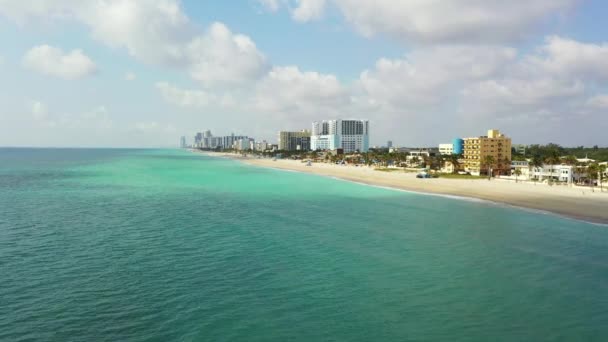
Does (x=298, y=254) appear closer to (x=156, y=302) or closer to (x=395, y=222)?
(x=156, y=302)

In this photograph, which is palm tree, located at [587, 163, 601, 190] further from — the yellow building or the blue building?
the blue building

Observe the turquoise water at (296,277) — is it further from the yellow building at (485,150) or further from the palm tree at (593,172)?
the yellow building at (485,150)

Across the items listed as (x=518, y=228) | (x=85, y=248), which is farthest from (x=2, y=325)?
(x=518, y=228)

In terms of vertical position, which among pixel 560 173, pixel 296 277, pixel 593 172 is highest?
pixel 593 172

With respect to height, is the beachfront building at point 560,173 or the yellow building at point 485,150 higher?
the yellow building at point 485,150

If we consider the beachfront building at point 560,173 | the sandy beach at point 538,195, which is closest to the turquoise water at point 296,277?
the sandy beach at point 538,195

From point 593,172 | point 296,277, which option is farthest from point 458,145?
point 296,277

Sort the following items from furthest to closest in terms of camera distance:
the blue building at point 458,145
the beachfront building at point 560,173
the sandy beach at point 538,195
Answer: the blue building at point 458,145 → the beachfront building at point 560,173 → the sandy beach at point 538,195

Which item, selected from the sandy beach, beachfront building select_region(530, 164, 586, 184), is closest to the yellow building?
beachfront building select_region(530, 164, 586, 184)

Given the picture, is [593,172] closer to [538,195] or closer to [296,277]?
[538,195]
